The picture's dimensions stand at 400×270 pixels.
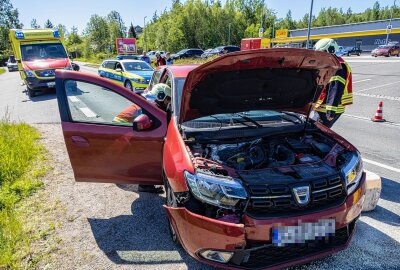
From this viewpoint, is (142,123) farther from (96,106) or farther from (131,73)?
(131,73)

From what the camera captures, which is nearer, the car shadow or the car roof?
the car shadow

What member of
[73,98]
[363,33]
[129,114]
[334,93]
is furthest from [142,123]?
[363,33]

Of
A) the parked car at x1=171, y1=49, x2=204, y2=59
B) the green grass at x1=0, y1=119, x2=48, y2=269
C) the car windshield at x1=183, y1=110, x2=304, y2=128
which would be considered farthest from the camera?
the parked car at x1=171, y1=49, x2=204, y2=59

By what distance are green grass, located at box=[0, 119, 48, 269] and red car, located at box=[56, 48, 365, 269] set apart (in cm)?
90

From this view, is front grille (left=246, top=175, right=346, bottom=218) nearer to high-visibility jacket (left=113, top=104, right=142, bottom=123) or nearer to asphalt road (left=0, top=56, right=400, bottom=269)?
asphalt road (left=0, top=56, right=400, bottom=269)

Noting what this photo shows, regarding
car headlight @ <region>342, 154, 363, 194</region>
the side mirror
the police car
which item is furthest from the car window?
the police car

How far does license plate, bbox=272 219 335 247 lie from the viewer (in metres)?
2.12

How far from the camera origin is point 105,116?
11.9 feet

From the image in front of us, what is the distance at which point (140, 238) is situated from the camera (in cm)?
314

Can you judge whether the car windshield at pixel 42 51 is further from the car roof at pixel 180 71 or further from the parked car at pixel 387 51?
the parked car at pixel 387 51

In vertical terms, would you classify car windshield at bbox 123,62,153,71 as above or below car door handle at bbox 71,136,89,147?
above

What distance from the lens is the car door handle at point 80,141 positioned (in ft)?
10.8

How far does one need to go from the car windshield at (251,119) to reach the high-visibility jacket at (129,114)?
0.75 m

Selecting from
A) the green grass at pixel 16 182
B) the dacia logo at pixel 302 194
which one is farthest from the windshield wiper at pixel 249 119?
the green grass at pixel 16 182
